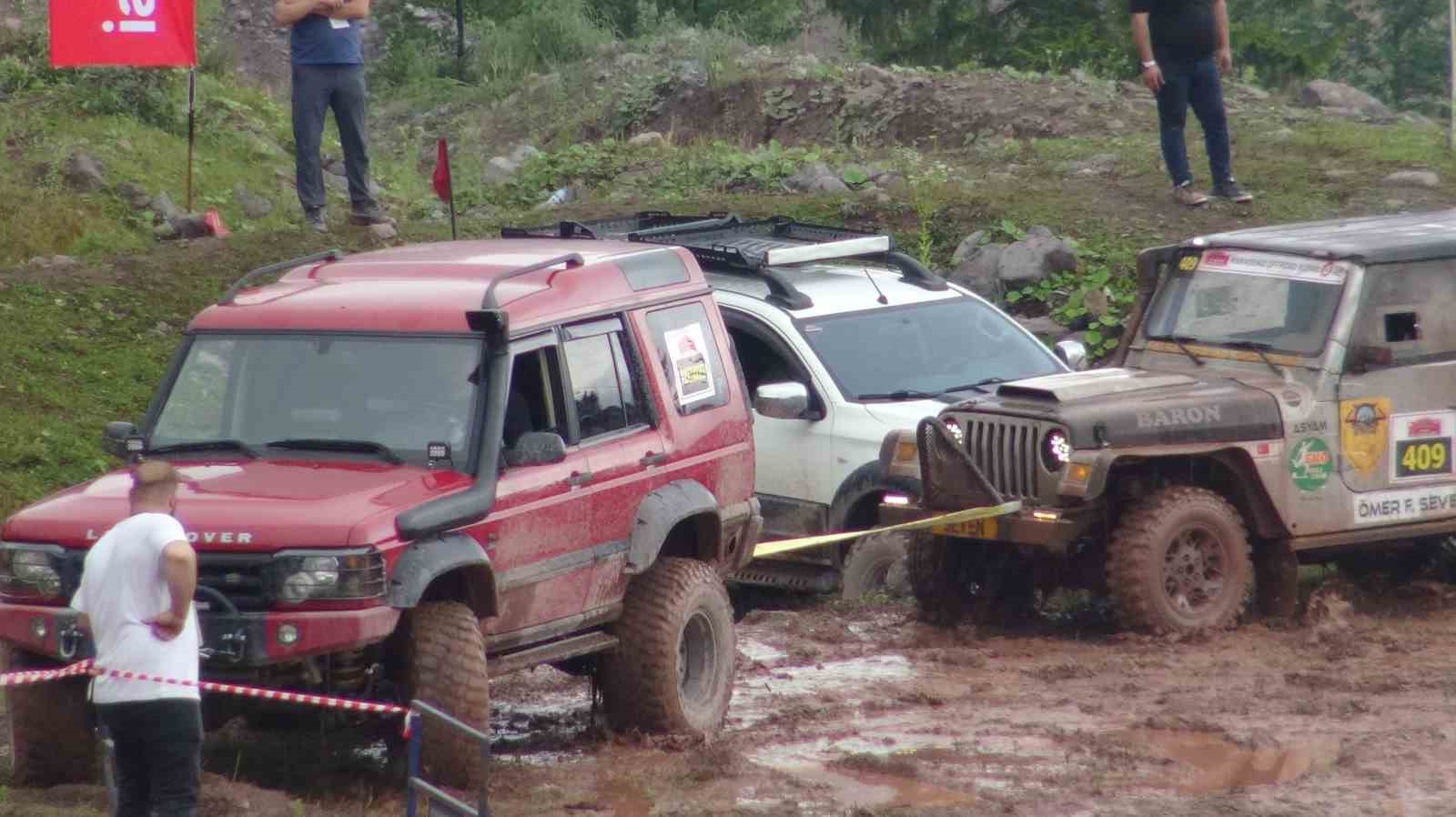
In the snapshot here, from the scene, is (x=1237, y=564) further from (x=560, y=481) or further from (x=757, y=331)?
(x=560, y=481)

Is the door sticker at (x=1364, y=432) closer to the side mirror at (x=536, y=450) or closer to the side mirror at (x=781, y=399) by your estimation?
the side mirror at (x=781, y=399)

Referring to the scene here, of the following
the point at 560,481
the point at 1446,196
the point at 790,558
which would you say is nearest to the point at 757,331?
the point at 790,558

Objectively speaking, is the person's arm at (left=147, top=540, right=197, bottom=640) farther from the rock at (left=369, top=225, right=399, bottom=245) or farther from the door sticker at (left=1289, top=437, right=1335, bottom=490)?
the rock at (left=369, top=225, right=399, bottom=245)

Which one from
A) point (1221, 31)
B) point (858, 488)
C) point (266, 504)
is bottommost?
point (858, 488)

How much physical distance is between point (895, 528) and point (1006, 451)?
0.67m

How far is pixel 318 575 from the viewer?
6.85m

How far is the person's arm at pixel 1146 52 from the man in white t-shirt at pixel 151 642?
10586 millimetres

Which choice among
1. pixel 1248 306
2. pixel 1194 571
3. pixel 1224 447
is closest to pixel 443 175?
pixel 1248 306

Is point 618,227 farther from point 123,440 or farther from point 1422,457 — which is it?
point 123,440

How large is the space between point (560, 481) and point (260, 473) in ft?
3.67

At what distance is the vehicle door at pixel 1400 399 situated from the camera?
10469mm

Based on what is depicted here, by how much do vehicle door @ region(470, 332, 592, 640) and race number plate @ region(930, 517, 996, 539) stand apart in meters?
2.66

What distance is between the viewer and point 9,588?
7.23 m

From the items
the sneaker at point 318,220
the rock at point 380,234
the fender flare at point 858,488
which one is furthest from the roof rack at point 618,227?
the sneaker at point 318,220
